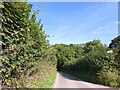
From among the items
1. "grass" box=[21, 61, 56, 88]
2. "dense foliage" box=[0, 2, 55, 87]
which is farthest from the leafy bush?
"dense foliage" box=[0, 2, 55, 87]

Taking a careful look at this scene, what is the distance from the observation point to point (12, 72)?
26.1 ft

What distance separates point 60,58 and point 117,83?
52850mm

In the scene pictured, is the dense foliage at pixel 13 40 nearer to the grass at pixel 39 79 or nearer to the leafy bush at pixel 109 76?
the grass at pixel 39 79

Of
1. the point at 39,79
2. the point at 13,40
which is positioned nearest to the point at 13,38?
the point at 13,40

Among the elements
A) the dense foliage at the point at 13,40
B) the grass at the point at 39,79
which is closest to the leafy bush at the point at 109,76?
the grass at the point at 39,79

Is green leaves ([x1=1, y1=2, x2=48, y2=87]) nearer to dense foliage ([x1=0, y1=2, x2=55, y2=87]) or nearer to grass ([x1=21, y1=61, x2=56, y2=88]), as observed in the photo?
dense foliage ([x1=0, y1=2, x2=55, y2=87])

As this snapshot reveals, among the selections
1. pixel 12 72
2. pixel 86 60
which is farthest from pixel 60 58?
pixel 12 72

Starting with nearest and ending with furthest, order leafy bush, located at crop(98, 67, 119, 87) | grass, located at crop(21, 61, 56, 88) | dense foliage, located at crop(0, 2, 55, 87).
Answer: dense foliage, located at crop(0, 2, 55, 87) → grass, located at crop(21, 61, 56, 88) → leafy bush, located at crop(98, 67, 119, 87)

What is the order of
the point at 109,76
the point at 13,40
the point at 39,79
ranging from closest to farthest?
the point at 13,40 < the point at 39,79 < the point at 109,76

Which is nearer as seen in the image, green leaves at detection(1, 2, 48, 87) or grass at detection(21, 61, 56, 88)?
green leaves at detection(1, 2, 48, 87)

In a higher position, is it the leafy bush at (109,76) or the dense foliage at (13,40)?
the dense foliage at (13,40)

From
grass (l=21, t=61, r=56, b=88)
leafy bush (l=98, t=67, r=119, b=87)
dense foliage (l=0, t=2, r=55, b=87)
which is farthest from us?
leafy bush (l=98, t=67, r=119, b=87)

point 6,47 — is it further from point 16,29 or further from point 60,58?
point 60,58

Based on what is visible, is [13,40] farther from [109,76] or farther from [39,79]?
[109,76]
